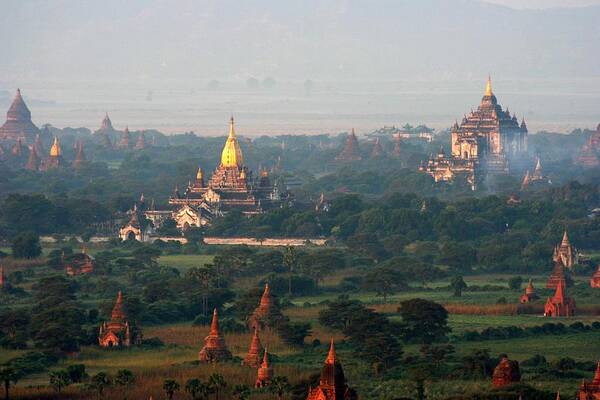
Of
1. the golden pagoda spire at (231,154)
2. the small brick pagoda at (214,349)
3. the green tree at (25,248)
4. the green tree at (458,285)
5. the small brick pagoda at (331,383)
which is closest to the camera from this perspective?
the small brick pagoda at (331,383)

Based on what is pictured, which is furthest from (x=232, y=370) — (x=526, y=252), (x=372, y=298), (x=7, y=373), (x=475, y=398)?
(x=526, y=252)

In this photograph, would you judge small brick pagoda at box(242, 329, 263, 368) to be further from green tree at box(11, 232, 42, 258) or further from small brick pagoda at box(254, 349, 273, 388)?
green tree at box(11, 232, 42, 258)

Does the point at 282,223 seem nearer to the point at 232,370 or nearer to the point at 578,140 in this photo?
the point at 232,370

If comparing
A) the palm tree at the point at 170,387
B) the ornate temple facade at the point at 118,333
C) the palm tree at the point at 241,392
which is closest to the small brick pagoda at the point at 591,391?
the palm tree at the point at 241,392

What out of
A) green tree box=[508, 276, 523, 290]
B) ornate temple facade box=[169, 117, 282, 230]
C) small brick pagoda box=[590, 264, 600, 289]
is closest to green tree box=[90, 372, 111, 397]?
green tree box=[508, 276, 523, 290]

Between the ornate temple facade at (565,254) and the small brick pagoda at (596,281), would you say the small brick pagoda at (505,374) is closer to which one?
the small brick pagoda at (596,281)
